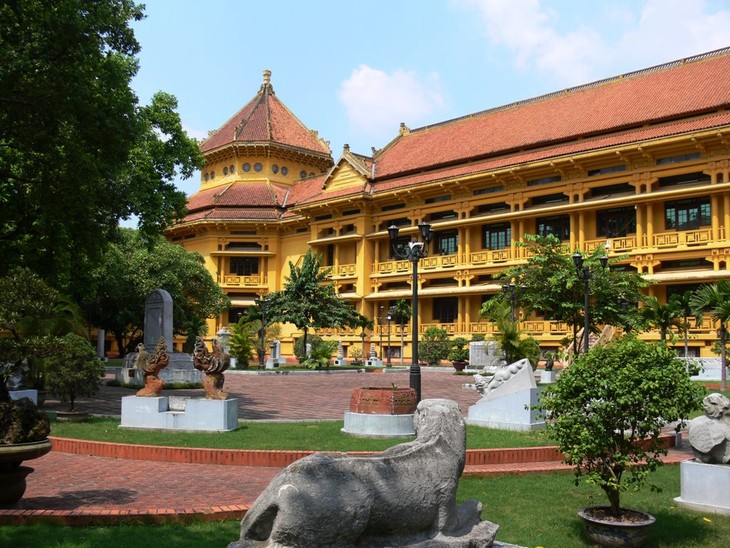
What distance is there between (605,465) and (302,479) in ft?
9.98

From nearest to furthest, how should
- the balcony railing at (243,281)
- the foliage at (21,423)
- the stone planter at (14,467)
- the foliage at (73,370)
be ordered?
the stone planter at (14,467) → the foliage at (21,423) → the foliage at (73,370) → the balcony railing at (243,281)

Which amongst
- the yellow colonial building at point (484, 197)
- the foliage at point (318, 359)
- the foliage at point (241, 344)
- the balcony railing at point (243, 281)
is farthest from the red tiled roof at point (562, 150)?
the foliage at point (241, 344)


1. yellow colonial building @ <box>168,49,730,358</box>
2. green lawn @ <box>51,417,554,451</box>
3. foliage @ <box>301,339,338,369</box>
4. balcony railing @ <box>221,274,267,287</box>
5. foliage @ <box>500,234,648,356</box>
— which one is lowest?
green lawn @ <box>51,417,554,451</box>

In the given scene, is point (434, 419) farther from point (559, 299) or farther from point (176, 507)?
point (559, 299)

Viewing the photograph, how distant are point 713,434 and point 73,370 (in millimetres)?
10743

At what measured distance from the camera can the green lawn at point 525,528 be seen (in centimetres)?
564

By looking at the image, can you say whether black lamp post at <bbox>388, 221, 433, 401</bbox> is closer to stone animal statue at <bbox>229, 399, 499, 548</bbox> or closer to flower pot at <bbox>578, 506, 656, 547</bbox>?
flower pot at <bbox>578, 506, 656, 547</bbox>

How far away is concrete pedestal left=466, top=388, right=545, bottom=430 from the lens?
38.6 feet

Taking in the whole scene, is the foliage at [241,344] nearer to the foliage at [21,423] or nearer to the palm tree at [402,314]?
the palm tree at [402,314]

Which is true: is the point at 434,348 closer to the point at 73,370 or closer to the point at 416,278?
the point at 416,278

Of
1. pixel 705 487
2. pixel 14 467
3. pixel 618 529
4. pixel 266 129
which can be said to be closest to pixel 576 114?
pixel 266 129

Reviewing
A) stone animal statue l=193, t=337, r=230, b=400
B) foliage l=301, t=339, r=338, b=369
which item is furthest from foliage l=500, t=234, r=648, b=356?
stone animal statue l=193, t=337, r=230, b=400

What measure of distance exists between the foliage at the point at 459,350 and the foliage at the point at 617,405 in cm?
2562

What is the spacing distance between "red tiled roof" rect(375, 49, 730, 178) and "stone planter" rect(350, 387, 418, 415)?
2576cm
